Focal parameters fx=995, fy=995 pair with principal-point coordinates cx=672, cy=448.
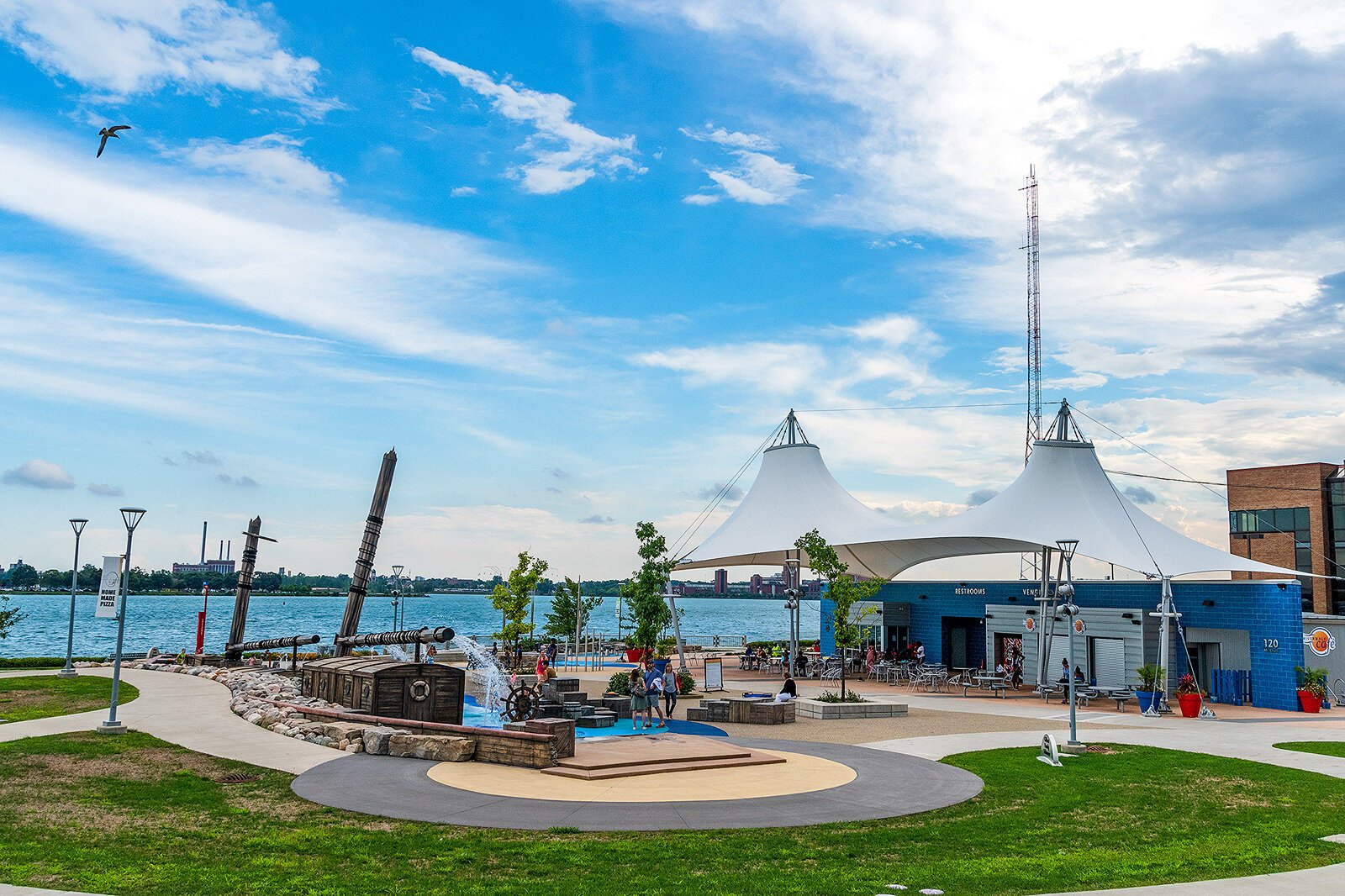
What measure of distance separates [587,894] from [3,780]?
9133 mm

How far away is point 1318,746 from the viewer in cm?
1977

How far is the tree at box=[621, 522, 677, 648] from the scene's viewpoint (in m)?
28.0

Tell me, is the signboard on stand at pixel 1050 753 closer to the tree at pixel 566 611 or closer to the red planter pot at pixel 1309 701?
the red planter pot at pixel 1309 701

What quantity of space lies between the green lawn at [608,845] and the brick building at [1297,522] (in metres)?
38.7

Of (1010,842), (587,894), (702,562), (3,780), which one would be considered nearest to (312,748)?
(3,780)

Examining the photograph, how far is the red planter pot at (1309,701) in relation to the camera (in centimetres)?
2747

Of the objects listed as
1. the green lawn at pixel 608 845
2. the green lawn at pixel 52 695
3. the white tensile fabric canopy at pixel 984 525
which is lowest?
the green lawn at pixel 52 695

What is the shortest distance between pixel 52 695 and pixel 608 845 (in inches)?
739

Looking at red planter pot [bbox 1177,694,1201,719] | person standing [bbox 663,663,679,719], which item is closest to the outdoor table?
red planter pot [bbox 1177,694,1201,719]

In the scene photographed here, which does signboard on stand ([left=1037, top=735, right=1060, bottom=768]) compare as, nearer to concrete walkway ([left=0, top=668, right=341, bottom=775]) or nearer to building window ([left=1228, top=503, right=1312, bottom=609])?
concrete walkway ([left=0, top=668, right=341, bottom=775])

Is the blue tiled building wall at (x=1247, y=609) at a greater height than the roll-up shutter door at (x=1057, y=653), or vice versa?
the blue tiled building wall at (x=1247, y=609)

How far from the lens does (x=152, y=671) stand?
32156 mm

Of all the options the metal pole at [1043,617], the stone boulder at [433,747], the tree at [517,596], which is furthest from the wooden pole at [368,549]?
the metal pole at [1043,617]

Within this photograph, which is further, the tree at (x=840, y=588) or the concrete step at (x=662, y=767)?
the tree at (x=840, y=588)
